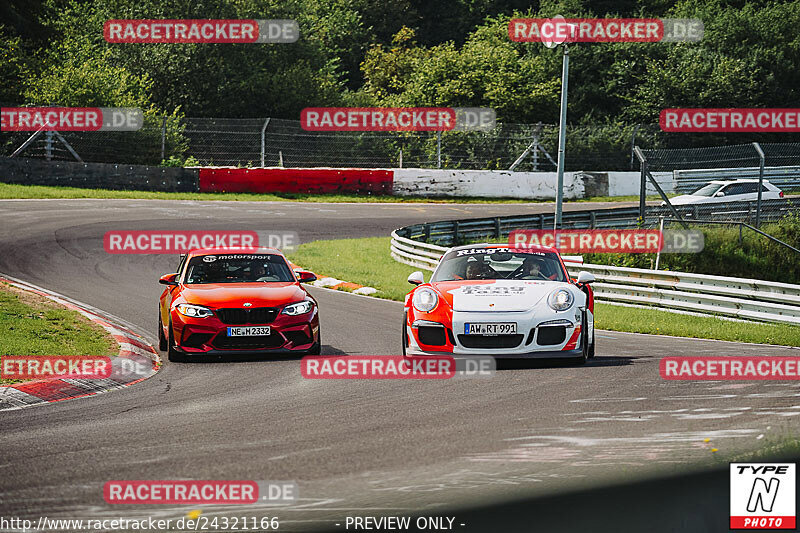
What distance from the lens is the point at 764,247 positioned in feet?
80.5

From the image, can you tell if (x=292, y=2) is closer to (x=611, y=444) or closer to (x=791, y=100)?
(x=791, y=100)

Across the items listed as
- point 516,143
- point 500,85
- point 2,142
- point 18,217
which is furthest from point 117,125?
point 500,85

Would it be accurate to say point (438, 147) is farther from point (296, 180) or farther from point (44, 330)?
point (44, 330)

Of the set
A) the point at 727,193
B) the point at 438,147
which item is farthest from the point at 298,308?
the point at 438,147

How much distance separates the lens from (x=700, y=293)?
61.4 ft

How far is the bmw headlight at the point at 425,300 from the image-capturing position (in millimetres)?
10555

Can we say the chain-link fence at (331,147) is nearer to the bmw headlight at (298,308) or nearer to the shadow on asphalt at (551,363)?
the shadow on asphalt at (551,363)

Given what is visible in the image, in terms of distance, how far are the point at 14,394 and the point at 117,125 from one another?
27309 millimetres

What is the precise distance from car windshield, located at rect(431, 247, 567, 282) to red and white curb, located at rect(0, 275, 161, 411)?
141 inches

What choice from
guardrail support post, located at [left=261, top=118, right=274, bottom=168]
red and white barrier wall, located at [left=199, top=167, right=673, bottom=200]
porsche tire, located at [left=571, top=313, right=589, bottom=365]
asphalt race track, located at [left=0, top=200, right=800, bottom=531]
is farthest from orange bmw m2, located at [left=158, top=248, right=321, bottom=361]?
guardrail support post, located at [left=261, top=118, right=274, bottom=168]

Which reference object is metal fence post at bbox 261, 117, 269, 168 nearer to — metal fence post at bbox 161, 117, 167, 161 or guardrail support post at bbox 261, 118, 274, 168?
guardrail support post at bbox 261, 118, 274, 168

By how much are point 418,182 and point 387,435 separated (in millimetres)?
29794

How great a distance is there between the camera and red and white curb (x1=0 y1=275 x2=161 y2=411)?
30.0 feet

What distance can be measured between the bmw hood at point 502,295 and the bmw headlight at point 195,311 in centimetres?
285
